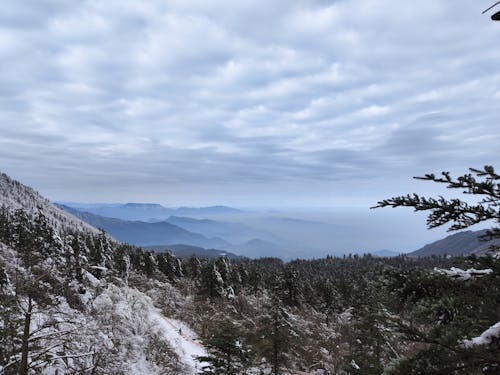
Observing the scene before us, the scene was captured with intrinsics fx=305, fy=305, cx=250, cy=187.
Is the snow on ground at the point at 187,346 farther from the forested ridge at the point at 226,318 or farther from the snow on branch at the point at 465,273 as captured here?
the snow on branch at the point at 465,273

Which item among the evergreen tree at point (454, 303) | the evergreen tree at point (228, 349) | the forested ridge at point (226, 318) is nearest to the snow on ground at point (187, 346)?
the forested ridge at point (226, 318)

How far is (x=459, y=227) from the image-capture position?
452cm

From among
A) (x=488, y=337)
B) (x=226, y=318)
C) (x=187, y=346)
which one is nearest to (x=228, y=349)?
(x=226, y=318)

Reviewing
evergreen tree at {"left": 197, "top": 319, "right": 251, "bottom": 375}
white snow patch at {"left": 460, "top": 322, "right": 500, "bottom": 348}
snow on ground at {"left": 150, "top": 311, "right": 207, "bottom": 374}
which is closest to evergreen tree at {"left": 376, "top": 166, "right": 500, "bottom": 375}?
white snow patch at {"left": 460, "top": 322, "right": 500, "bottom": 348}

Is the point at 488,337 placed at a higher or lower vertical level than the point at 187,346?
higher

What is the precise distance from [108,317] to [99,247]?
34.0 metres

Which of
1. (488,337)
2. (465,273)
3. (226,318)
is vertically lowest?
(226,318)

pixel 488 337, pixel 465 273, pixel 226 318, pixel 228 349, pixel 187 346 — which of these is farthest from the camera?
pixel 187 346

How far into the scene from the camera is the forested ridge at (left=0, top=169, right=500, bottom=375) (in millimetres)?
4164

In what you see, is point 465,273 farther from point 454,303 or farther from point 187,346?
point 187,346

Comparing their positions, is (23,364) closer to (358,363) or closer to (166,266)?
(358,363)

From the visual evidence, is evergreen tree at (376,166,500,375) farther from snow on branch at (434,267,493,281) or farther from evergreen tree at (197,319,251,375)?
evergreen tree at (197,319,251,375)

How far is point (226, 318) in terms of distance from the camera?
1756 cm

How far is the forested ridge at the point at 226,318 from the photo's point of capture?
4.16 m
